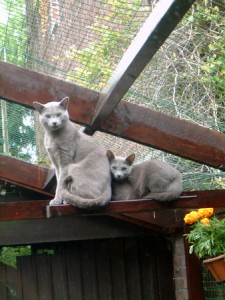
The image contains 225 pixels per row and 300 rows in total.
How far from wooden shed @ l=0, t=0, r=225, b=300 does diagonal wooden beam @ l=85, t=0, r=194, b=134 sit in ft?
0.04

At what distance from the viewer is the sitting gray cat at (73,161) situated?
3.43 m

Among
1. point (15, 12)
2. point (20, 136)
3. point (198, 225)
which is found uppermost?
point (15, 12)

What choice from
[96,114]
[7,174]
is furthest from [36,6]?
[7,174]

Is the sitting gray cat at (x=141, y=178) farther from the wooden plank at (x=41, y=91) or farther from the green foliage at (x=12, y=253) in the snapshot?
the green foliage at (x=12, y=253)

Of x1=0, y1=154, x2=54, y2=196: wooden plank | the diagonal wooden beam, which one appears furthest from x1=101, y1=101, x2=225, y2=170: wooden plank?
x1=0, y1=154, x2=54, y2=196: wooden plank

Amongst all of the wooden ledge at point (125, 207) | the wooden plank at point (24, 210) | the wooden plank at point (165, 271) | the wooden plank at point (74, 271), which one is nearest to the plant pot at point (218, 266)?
the wooden ledge at point (125, 207)

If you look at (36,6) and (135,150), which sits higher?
(36,6)

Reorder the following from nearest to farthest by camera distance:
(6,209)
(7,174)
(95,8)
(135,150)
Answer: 1. (95,8)
2. (6,209)
3. (135,150)
4. (7,174)

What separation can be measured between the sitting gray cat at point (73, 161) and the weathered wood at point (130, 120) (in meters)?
0.12

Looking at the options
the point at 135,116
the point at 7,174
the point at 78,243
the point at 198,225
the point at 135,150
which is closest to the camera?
the point at 135,116

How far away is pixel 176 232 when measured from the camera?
5.54 meters

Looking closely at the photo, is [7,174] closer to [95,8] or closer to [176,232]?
[176,232]

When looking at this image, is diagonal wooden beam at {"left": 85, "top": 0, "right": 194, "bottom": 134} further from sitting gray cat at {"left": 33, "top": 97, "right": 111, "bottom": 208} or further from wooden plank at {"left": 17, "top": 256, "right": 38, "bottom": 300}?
wooden plank at {"left": 17, "top": 256, "right": 38, "bottom": 300}

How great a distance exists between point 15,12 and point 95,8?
1.86ft
